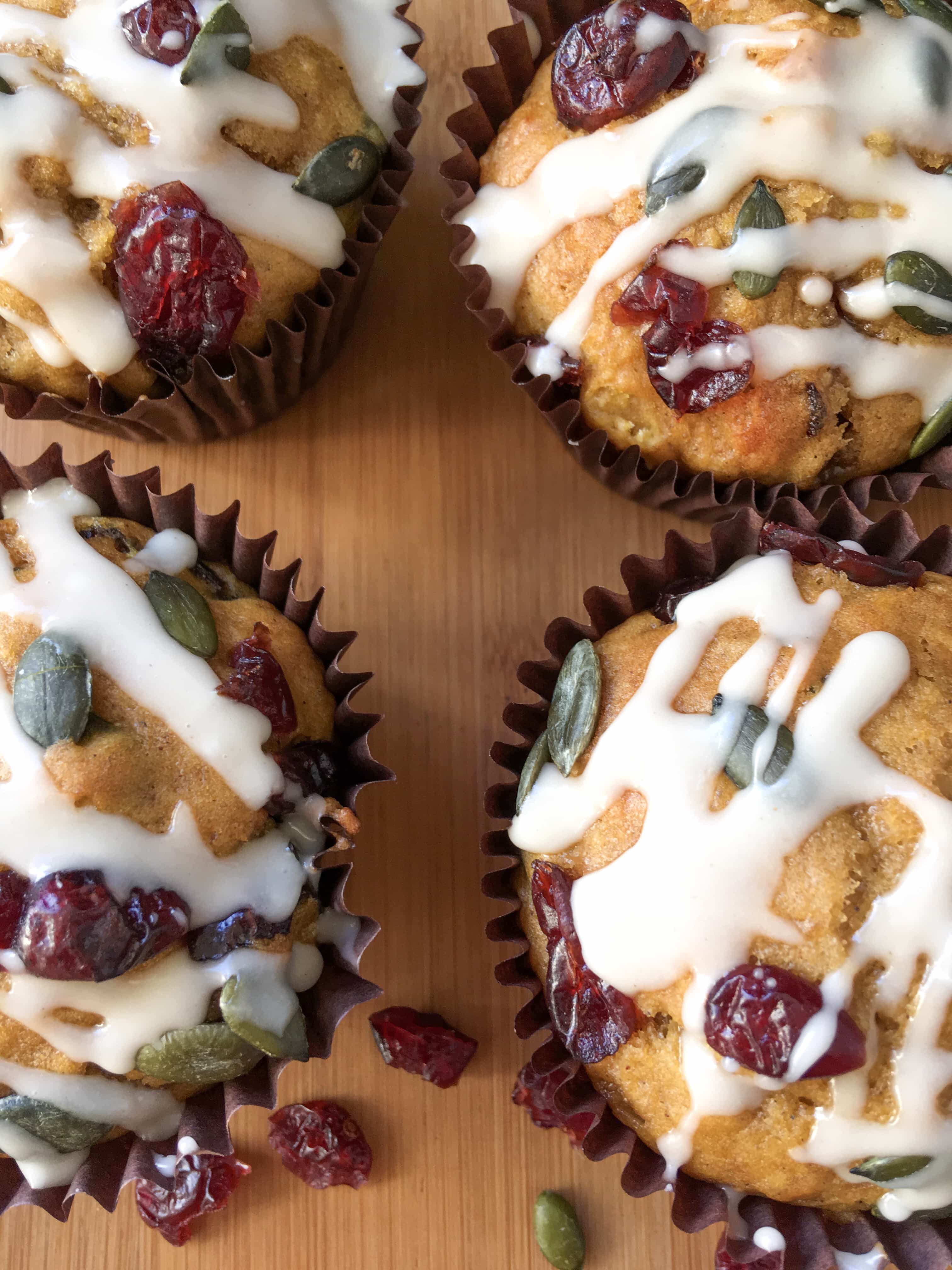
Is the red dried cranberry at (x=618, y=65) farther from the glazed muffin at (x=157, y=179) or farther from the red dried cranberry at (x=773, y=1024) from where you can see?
the red dried cranberry at (x=773, y=1024)

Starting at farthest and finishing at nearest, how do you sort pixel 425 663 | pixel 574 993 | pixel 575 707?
pixel 425 663 → pixel 575 707 → pixel 574 993

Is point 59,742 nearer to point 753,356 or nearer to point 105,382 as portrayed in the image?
point 105,382

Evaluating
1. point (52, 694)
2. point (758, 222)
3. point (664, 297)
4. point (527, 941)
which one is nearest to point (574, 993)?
point (527, 941)

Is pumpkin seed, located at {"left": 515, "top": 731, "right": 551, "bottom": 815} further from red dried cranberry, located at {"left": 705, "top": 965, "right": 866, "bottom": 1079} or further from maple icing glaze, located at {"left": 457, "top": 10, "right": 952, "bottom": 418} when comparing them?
maple icing glaze, located at {"left": 457, "top": 10, "right": 952, "bottom": 418}

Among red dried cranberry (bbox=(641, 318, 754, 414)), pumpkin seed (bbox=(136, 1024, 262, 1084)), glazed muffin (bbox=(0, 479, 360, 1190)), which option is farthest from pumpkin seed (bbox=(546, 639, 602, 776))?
pumpkin seed (bbox=(136, 1024, 262, 1084))

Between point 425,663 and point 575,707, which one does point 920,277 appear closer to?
point 575,707
